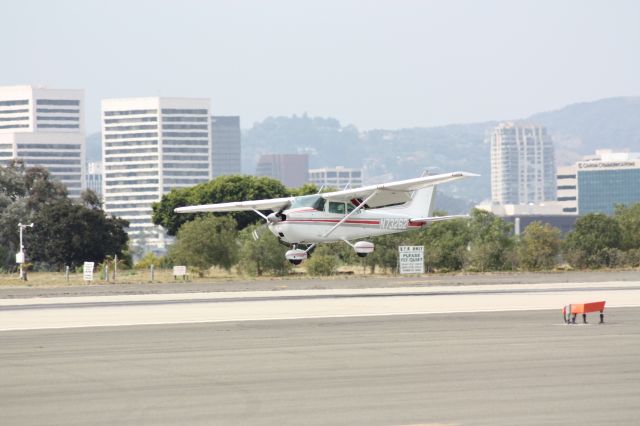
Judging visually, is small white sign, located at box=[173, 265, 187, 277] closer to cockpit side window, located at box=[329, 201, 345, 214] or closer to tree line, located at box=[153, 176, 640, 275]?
tree line, located at box=[153, 176, 640, 275]

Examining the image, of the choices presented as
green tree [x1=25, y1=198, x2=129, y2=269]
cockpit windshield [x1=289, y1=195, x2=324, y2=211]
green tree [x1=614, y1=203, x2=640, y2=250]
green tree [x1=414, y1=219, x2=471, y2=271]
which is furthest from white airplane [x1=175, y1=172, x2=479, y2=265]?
green tree [x1=25, y1=198, x2=129, y2=269]

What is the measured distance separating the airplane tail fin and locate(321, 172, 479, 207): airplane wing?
635 mm

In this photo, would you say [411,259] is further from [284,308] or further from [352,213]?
[284,308]

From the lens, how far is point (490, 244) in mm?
72125

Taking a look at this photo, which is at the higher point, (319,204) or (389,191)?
(389,191)

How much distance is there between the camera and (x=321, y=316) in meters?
33.7

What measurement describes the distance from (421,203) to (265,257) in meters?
18.9

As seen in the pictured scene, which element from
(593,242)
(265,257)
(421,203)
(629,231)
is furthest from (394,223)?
(629,231)

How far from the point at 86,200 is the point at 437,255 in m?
45.5

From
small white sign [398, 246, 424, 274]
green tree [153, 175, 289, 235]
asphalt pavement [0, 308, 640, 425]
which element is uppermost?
green tree [153, 175, 289, 235]

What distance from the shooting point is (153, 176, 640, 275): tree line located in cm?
7019

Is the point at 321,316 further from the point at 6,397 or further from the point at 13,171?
the point at 13,171

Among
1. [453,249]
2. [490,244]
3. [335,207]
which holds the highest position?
[335,207]

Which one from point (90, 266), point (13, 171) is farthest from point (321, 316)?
point (13, 171)
